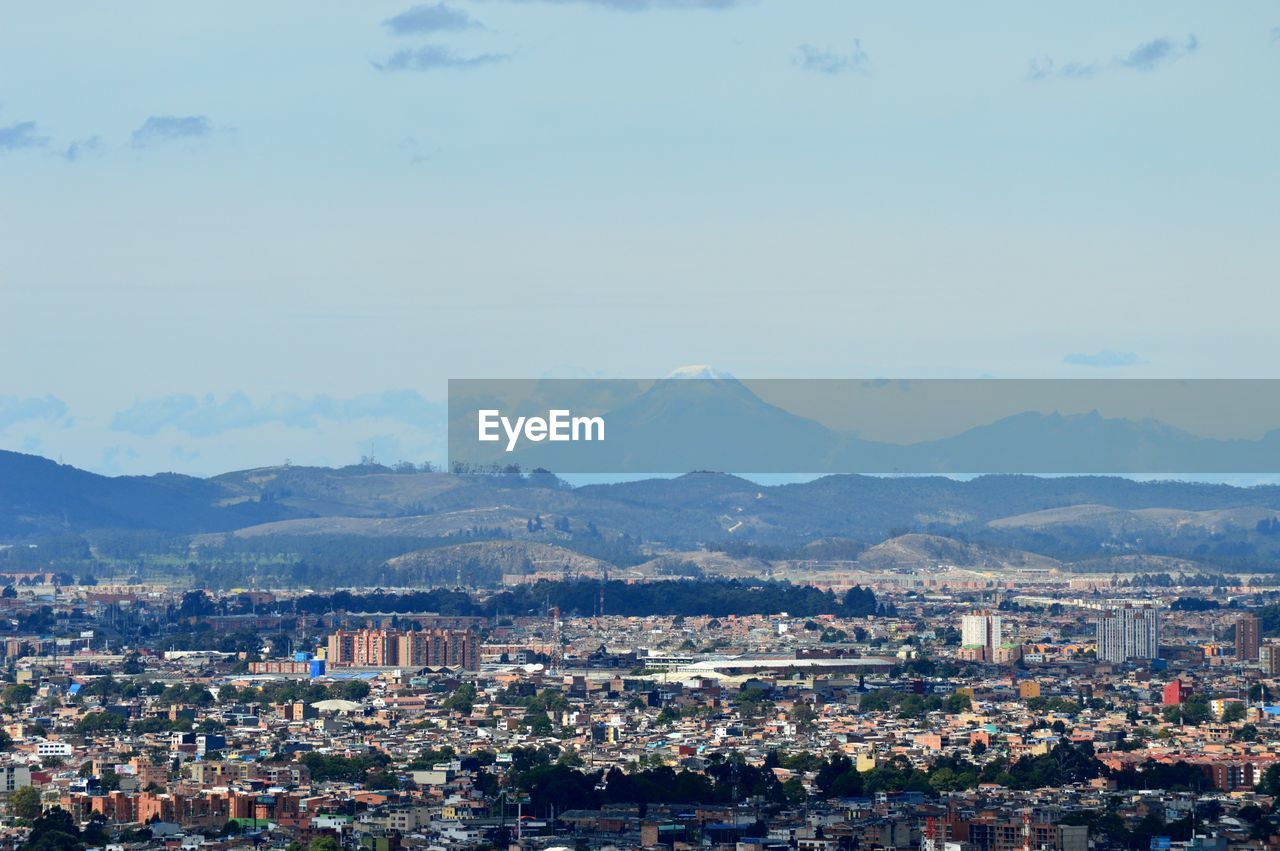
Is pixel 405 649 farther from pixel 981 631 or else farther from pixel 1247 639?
pixel 1247 639

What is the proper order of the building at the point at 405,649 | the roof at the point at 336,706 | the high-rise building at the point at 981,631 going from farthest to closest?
the high-rise building at the point at 981,631
the building at the point at 405,649
the roof at the point at 336,706

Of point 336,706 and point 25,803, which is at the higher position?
point 336,706

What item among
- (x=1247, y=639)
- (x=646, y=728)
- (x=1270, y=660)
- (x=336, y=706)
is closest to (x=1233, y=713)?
(x=646, y=728)

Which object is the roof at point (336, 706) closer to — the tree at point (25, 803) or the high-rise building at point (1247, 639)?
the tree at point (25, 803)

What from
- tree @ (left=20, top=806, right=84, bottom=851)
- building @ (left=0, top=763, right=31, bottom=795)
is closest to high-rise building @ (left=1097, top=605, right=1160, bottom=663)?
building @ (left=0, top=763, right=31, bottom=795)

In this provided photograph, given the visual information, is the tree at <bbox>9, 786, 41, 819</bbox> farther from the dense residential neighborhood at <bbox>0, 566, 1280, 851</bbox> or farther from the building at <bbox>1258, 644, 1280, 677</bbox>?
the building at <bbox>1258, 644, 1280, 677</bbox>

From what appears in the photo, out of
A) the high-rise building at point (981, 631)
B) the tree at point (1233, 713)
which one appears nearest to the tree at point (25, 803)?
the tree at point (1233, 713)

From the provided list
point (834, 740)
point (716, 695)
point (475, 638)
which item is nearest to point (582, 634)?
point (475, 638)
